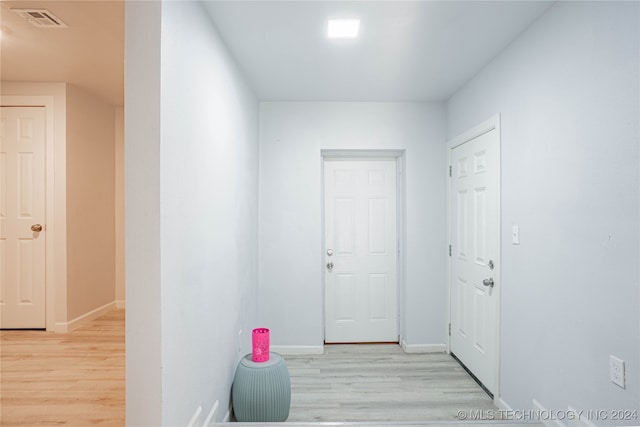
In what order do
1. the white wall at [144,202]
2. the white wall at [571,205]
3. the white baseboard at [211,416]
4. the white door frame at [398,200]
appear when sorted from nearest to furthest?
the white wall at [144,202], the white wall at [571,205], the white baseboard at [211,416], the white door frame at [398,200]

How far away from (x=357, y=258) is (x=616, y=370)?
2462 millimetres

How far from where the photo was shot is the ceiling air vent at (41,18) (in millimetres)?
2294

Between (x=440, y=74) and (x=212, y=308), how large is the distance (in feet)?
8.00

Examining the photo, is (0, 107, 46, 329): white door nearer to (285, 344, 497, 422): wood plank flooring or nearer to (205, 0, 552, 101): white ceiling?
(205, 0, 552, 101): white ceiling

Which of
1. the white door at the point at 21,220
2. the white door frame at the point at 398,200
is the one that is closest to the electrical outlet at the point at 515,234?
the white door frame at the point at 398,200

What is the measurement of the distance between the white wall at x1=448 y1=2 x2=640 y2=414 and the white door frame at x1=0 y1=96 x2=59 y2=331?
4.09 meters

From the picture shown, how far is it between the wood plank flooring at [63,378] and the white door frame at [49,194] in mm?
307

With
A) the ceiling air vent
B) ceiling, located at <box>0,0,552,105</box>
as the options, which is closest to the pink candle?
ceiling, located at <box>0,0,552,105</box>

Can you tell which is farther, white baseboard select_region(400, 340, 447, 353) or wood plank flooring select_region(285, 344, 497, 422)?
white baseboard select_region(400, 340, 447, 353)

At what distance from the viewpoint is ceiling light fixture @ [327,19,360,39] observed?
7.01 ft

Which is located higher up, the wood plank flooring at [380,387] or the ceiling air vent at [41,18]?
the ceiling air vent at [41,18]

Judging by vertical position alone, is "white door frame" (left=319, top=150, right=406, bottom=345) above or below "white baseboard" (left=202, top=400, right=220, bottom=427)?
above

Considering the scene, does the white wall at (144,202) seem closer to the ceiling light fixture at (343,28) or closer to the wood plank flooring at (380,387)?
the ceiling light fixture at (343,28)

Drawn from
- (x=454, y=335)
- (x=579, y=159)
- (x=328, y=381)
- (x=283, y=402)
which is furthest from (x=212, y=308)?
(x=454, y=335)
